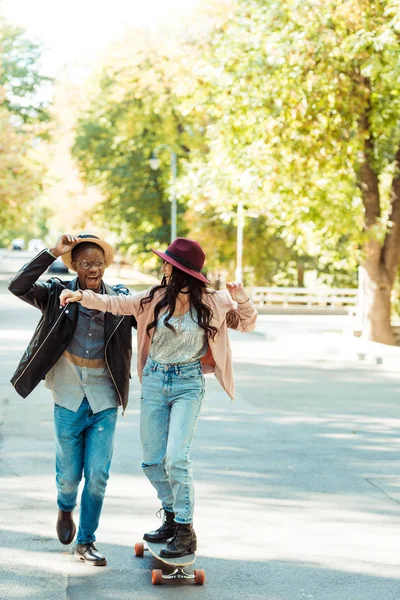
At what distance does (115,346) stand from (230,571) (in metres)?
1.30

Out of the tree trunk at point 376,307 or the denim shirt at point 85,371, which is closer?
the denim shirt at point 85,371

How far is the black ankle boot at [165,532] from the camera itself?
5.59 meters

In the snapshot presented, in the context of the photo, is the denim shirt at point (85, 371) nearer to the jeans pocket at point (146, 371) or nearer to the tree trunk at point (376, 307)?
the jeans pocket at point (146, 371)

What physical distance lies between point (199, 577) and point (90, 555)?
64cm

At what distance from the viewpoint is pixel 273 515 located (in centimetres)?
680

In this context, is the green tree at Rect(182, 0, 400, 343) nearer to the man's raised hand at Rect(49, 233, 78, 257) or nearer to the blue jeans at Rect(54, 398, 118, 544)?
the man's raised hand at Rect(49, 233, 78, 257)

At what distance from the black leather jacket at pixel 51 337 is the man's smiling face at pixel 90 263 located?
144 mm

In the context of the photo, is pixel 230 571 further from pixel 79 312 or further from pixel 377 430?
pixel 377 430

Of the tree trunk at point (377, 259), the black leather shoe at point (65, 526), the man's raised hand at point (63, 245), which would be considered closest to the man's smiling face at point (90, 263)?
the man's raised hand at point (63, 245)

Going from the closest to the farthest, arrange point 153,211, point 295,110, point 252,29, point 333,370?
point 333,370 < point 295,110 < point 252,29 < point 153,211

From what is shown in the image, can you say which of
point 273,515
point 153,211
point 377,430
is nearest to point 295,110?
point 377,430

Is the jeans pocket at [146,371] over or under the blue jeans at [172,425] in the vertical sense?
over

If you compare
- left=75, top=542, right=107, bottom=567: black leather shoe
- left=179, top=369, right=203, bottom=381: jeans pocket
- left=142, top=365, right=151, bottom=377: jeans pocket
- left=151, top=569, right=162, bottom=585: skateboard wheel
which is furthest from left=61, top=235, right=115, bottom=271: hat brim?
left=151, top=569, right=162, bottom=585: skateboard wheel

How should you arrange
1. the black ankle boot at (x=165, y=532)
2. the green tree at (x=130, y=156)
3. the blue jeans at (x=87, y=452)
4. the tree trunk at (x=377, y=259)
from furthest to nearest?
the green tree at (x=130, y=156), the tree trunk at (x=377, y=259), the black ankle boot at (x=165, y=532), the blue jeans at (x=87, y=452)
